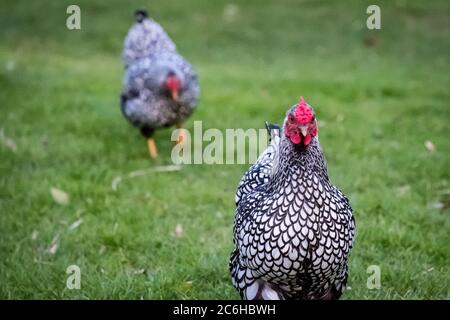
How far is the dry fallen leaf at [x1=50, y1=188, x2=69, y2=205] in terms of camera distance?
4211mm

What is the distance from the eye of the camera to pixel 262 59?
873 cm

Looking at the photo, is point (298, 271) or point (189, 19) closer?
point (298, 271)

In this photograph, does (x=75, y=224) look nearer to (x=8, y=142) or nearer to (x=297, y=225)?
(x=8, y=142)

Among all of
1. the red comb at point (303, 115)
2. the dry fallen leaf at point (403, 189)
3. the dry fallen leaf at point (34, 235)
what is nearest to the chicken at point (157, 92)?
the dry fallen leaf at point (34, 235)

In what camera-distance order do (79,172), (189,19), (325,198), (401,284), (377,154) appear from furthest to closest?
(189,19) < (377,154) < (79,172) < (401,284) < (325,198)

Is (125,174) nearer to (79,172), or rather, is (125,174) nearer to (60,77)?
(79,172)

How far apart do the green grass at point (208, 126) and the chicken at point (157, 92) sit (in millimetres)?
353

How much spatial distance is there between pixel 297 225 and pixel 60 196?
2.41 meters

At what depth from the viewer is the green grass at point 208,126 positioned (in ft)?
11.0

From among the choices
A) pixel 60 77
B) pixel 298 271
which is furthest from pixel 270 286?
pixel 60 77

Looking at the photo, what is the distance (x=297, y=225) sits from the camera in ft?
7.84

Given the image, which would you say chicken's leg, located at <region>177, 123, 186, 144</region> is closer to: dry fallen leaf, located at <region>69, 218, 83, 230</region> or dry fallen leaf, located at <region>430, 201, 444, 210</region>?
dry fallen leaf, located at <region>69, 218, 83, 230</region>

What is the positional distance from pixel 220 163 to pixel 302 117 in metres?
2.73

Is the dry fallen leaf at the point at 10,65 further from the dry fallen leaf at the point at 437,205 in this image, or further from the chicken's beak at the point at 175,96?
the dry fallen leaf at the point at 437,205
